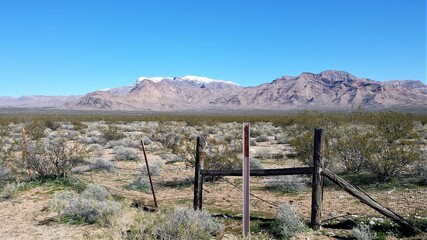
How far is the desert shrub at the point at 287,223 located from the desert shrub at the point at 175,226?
114 cm

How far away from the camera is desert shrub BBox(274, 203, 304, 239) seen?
292 inches

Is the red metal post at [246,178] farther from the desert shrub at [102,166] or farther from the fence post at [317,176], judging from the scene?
the desert shrub at [102,166]

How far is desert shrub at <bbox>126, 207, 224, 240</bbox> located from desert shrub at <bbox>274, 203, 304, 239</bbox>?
1.14 m

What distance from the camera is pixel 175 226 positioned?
6.69 m

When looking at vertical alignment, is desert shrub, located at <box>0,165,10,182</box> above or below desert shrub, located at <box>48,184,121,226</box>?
above

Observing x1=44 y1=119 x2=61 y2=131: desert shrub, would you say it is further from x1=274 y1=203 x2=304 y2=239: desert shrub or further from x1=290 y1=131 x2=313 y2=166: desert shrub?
x1=274 y1=203 x2=304 y2=239: desert shrub

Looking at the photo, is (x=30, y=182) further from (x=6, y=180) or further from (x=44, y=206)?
(x=44, y=206)

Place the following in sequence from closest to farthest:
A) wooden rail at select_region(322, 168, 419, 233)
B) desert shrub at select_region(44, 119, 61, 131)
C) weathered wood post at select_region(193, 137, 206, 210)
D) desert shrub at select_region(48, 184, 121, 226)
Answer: wooden rail at select_region(322, 168, 419, 233) → desert shrub at select_region(48, 184, 121, 226) → weathered wood post at select_region(193, 137, 206, 210) → desert shrub at select_region(44, 119, 61, 131)

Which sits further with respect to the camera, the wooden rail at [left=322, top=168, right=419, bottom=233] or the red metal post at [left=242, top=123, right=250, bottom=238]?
the wooden rail at [left=322, top=168, right=419, bottom=233]

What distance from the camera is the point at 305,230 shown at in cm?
762

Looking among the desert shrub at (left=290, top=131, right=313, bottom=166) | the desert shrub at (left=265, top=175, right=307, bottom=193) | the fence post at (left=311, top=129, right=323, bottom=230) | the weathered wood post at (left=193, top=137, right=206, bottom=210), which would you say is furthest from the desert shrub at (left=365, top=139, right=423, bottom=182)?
the weathered wood post at (left=193, top=137, right=206, bottom=210)

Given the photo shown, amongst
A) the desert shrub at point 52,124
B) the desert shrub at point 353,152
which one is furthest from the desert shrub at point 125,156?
the desert shrub at point 52,124

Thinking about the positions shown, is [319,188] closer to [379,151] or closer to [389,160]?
[389,160]

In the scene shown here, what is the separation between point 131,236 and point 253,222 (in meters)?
2.97
